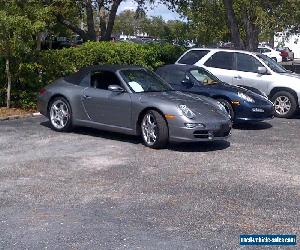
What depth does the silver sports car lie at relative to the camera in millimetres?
8469

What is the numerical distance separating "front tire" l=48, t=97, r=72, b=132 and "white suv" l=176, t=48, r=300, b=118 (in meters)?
5.09

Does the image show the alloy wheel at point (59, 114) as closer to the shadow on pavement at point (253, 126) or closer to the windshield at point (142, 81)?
the windshield at point (142, 81)

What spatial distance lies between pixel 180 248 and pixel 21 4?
32.9 ft

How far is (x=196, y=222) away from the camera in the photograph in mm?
5191

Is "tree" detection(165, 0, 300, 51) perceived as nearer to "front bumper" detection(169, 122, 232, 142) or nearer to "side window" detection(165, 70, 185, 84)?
"side window" detection(165, 70, 185, 84)

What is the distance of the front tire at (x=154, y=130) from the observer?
334 inches

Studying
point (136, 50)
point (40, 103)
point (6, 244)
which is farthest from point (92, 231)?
point (136, 50)

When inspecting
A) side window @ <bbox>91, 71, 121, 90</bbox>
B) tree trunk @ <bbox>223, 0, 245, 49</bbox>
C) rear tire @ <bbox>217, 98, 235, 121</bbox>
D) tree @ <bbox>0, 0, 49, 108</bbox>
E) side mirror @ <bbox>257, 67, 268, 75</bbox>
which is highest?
tree trunk @ <bbox>223, 0, 245, 49</bbox>

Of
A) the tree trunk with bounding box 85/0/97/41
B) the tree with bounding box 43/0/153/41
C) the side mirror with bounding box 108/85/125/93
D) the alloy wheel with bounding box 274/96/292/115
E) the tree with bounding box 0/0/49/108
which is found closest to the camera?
the side mirror with bounding box 108/85/125/93

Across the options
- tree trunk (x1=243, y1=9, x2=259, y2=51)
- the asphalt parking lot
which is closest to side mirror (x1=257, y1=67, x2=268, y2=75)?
the asphalt parking lot

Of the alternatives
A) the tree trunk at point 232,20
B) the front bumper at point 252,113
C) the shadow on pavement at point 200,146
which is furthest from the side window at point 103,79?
the tree trunk at point 232,20

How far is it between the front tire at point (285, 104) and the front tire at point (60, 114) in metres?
5.73

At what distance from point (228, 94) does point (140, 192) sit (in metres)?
5.23

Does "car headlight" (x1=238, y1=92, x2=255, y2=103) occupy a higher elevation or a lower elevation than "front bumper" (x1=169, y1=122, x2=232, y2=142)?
higher
